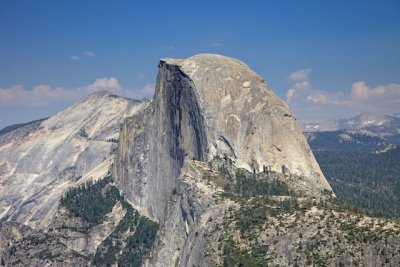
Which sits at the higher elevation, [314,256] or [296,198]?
[296,198]

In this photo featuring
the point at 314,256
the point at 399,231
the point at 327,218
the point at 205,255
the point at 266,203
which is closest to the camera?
the point at 399,231

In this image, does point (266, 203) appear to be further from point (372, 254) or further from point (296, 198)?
point (372, 254)

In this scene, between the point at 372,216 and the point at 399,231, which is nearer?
the point at 399,231

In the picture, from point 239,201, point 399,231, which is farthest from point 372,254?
point 239,201

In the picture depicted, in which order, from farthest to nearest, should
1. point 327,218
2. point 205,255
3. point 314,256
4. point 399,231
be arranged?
point 205,255 → point 327,218 → point 314,256 → point 399,231

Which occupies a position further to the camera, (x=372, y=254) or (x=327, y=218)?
(x=327, y=218)

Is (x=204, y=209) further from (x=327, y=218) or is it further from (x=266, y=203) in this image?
(x=327, y=218)

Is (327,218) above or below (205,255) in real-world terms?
above

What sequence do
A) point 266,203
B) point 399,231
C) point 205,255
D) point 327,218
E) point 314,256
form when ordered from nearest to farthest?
point 399,231 < point 314,256 < point 327,218 < point 205,255 < point 266,203

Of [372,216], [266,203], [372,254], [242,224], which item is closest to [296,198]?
[266,203]
